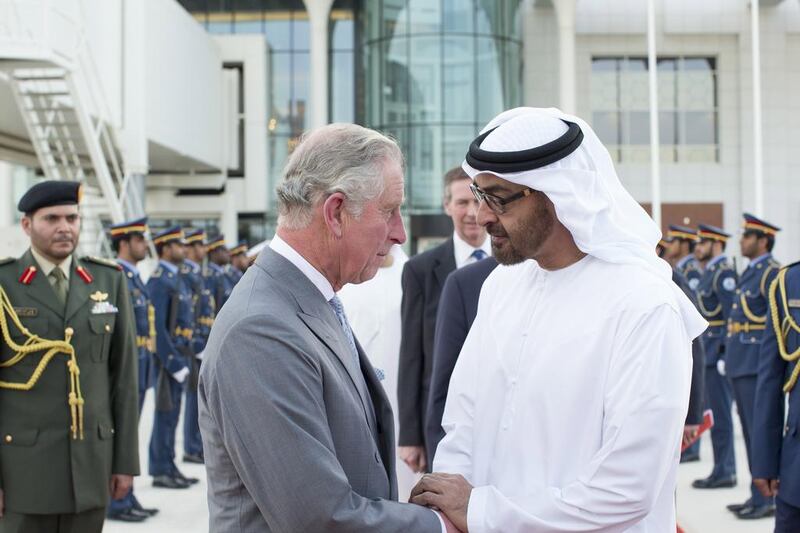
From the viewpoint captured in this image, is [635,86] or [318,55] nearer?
[318,55]

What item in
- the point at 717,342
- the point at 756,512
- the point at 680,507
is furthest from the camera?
the point at 717,342

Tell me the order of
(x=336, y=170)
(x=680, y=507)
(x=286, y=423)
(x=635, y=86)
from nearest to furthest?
(x=286, y=423)
(x=336, y=170)
(x=680, y=507)
(x=635, y=86)

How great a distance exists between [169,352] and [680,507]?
454 cm

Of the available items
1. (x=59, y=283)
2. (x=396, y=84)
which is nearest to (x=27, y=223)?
(x=59, y=283)

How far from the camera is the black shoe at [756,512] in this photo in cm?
680

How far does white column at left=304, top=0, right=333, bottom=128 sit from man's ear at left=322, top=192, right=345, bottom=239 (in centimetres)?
2329

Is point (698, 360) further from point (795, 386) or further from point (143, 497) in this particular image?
point (143, 497)

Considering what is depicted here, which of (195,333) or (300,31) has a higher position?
(300,31)

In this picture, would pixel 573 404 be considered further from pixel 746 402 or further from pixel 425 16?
→ pixel 425 16

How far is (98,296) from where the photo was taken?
406 centimetres

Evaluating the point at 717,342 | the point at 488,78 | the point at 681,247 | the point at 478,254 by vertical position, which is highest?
the point at 488,78

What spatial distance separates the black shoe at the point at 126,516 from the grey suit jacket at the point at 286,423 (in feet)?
17.4

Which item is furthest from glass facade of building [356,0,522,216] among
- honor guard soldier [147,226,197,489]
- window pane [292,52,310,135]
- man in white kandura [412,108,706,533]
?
man in white kandura [412,108,706,533]

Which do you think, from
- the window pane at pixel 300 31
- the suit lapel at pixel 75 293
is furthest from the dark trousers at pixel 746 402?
the window pane at pixel 300 31
